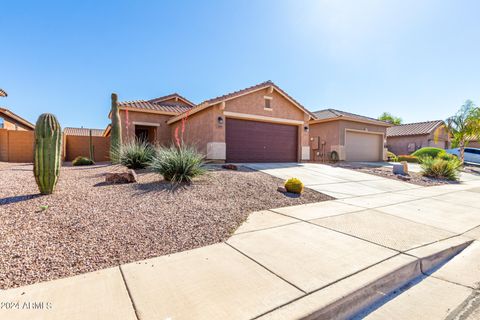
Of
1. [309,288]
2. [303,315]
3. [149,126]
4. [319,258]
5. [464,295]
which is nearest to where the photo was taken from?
[303,315]

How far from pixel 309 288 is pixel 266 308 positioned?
0.54m

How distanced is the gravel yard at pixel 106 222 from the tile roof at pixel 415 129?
2725 centimetres

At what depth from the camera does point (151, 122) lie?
51.5ft

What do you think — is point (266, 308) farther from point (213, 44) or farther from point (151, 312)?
point (213, 44)

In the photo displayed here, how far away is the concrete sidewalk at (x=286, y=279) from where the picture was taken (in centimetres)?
204

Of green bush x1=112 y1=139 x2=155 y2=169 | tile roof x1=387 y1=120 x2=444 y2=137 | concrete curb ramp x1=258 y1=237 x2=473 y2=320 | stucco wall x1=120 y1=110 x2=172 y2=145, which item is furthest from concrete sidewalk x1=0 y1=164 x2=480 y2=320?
tile roof x1=387 y1=120 x2=444 y2=137

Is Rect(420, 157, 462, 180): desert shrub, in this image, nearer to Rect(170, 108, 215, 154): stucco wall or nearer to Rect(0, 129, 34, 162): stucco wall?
Rect(170, 108, 215, 154): stucco wall

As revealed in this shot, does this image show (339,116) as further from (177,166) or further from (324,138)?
(177,166)

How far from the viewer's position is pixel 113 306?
6.69ft

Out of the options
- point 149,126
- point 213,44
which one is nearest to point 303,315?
point 213,44

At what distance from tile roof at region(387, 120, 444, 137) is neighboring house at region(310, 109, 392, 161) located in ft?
31.9

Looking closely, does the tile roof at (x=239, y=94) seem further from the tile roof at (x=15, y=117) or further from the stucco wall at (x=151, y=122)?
the tile roof at (x=15, y=117)

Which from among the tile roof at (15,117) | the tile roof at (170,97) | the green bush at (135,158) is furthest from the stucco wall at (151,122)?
the tile roof at (15,117)

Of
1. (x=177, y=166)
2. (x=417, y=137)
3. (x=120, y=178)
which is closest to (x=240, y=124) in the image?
(x=177, y=166)
